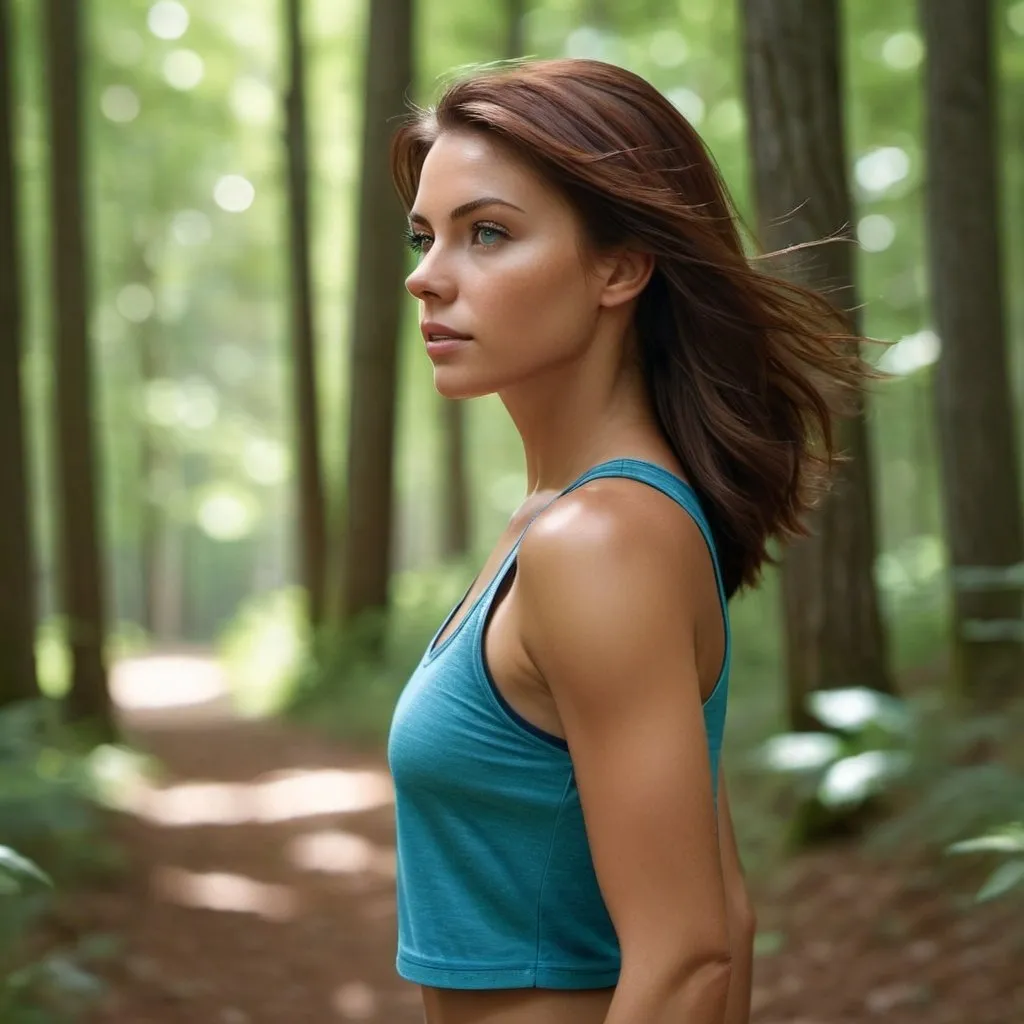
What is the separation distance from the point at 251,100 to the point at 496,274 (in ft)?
59.1

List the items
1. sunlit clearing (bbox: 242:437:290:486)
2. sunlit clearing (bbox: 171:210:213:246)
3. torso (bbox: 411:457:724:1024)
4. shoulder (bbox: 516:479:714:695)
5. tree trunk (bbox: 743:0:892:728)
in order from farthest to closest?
sunlit clearing (bbox: 242:437:290:486) → sunlit clearing (bbox: 171:210:213:246) → tree trunk (bbox: 743:0:892:728) → torso (bbox: 411:457:724:1024) → shoulder (bbox: 516:479:714:695)

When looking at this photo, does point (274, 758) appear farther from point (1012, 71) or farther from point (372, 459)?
point (1012, 71)

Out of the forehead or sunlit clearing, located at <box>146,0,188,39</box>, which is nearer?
the forehead

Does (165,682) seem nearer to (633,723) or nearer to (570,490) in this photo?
(570,490)

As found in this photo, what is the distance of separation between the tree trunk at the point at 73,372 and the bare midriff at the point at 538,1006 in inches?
374

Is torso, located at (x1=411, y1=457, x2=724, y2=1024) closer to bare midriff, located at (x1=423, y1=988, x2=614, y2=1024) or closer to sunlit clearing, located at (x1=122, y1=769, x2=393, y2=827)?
bare midriff, located at (x1=423, y1=988, x2=614, y2=1024)

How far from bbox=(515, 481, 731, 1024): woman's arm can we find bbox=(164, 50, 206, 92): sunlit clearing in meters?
16.7

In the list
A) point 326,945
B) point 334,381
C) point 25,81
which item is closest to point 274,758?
point 326,945

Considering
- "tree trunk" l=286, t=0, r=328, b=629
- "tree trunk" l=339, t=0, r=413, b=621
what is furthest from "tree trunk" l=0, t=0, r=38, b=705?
"tree trunk" l=286, t=0, r=328, b=629

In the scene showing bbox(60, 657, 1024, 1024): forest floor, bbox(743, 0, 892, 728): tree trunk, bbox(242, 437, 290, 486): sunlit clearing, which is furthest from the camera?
bbox(242, 437, 290, 486): sunlit clearing

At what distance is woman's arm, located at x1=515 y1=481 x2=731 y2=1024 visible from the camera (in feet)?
4.88

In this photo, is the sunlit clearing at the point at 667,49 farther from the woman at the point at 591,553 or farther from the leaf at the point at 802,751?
the woman at the point at 591,553

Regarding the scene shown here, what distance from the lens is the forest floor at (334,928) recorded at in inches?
195

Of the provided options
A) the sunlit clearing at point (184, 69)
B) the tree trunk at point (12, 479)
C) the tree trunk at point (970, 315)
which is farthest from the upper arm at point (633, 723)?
the sunlit clearing at point (184, 69)
